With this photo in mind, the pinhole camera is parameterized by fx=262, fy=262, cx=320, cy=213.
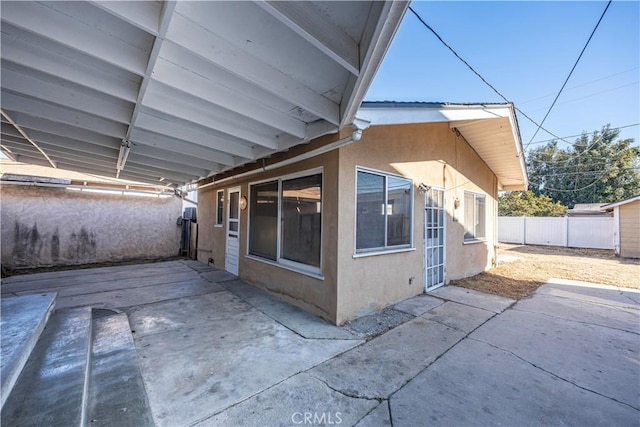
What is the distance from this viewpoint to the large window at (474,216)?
695 centimetres

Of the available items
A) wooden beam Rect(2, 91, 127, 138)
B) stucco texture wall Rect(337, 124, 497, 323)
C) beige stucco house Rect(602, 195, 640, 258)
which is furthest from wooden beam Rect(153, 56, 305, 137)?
beige stucco house Rect(602, 195, 640, 258)

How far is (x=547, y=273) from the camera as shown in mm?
7734

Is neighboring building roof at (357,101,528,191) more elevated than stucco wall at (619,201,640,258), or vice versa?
neighboring building roof at (357,101,528,191)

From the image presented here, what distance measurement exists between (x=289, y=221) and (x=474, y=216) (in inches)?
216

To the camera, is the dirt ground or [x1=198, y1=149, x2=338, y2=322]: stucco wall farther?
the dirt ground

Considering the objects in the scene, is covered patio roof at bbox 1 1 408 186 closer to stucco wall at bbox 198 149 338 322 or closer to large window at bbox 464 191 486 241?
stucco wall at bbox 198 149 338 322

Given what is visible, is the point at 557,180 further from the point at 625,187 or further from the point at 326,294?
the point at 326,294

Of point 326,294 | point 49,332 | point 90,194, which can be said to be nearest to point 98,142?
point 49,332

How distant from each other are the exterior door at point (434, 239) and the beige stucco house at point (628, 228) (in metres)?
11.0

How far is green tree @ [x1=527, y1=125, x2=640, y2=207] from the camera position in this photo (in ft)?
63.2

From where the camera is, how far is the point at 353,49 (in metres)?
2.16

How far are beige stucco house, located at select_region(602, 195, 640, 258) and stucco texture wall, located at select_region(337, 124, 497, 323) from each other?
8.30 metres

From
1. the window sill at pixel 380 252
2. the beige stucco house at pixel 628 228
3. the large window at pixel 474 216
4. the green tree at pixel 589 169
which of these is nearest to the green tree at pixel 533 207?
the green tree at pixel 589 169

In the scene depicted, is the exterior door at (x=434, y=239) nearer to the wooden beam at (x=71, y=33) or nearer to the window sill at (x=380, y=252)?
the window sill at (x=380, y=252)
